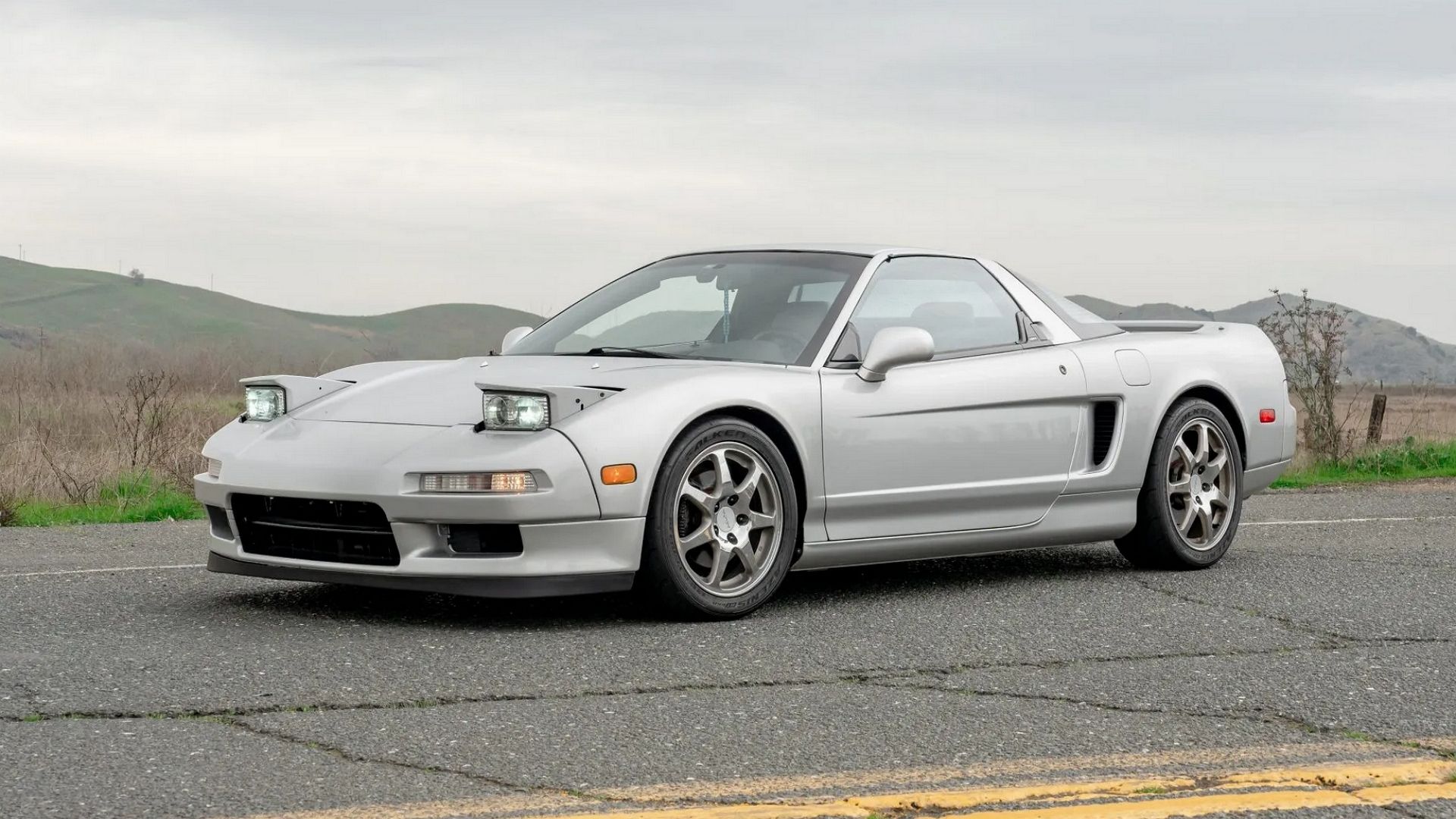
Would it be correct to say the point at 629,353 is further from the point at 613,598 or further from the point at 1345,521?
the point at 1345,521

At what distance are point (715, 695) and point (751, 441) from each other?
1.48 metres

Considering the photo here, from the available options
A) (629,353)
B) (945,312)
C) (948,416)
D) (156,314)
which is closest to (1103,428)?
(945,312)

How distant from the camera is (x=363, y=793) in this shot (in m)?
3.74

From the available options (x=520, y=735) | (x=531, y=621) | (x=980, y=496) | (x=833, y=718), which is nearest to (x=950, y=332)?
(x=980, y=496)

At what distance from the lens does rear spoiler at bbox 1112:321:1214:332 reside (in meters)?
8.44

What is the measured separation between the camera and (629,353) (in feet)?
22.4

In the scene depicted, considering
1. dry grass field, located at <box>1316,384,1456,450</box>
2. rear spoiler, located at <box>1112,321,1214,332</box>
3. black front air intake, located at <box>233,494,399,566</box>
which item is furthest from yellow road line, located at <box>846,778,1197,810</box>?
dry grass field, located at <box>1316,384,1456,450</box>

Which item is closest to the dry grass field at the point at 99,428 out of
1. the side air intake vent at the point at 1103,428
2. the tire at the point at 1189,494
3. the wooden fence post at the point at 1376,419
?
the side air intake vent at the point at 1103,428

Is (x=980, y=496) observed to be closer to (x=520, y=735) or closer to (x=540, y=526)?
(x=540, y=526)

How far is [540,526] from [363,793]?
2.05 meters

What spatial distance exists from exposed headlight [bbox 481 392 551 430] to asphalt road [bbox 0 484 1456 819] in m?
0.73

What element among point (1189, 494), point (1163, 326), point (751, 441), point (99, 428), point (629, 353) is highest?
point (1163, 326)

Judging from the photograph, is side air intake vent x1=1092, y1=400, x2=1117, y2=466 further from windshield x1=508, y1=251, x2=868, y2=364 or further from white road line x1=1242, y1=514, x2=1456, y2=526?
white road line x1=1242, y1=514, x2=1456, y2=526

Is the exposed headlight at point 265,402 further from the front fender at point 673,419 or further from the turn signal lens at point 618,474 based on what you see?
the turn signal lens at point 618,474
